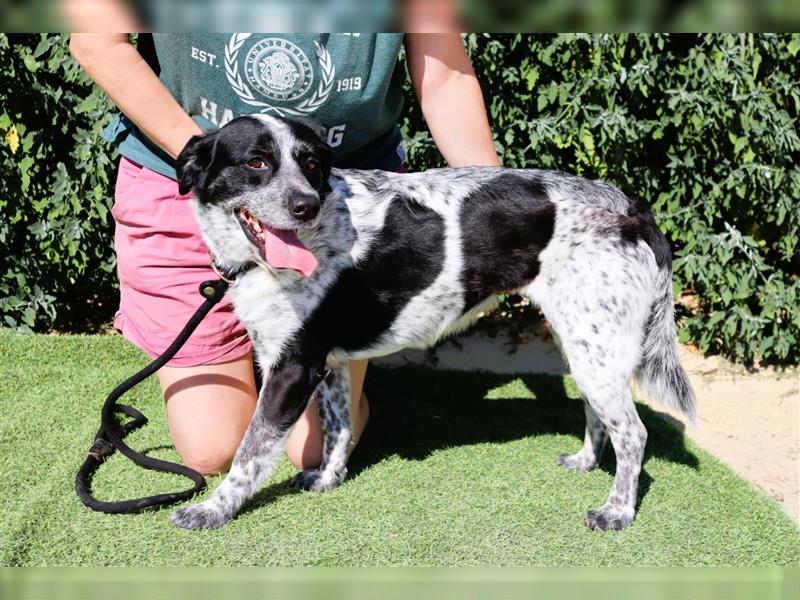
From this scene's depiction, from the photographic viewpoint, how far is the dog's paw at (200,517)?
2602 millimetres

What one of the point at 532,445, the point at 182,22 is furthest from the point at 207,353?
the point at 182,22

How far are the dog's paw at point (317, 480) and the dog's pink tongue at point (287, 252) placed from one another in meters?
0.82

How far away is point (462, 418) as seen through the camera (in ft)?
12.3

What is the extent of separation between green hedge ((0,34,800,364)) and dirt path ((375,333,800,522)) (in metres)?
0.15

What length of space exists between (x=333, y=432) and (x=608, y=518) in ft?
3.26

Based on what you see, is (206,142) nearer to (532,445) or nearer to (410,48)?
(410,48)

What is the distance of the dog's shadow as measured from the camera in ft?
11.1

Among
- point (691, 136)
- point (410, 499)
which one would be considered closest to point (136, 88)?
point (410, 499)

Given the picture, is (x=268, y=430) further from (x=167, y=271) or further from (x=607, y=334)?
(x=607, y=334)

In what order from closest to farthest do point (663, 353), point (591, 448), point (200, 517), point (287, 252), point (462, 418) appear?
point (287, 252) < point (200, 517) < point (663, 353) < point (591, 448) < point (462, 418)

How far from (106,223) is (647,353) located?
9.02 feet

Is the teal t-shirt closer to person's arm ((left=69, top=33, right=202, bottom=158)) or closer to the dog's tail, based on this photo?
person's arm ((left=69, top=33, right=202, bottom=158))

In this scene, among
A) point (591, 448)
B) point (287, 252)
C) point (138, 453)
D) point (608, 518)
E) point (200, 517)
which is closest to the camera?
point (287, 252)

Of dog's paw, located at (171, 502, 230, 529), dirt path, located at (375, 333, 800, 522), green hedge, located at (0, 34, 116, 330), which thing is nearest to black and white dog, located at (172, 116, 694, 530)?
dog's paw, located at (171, 502, 230, 529)
